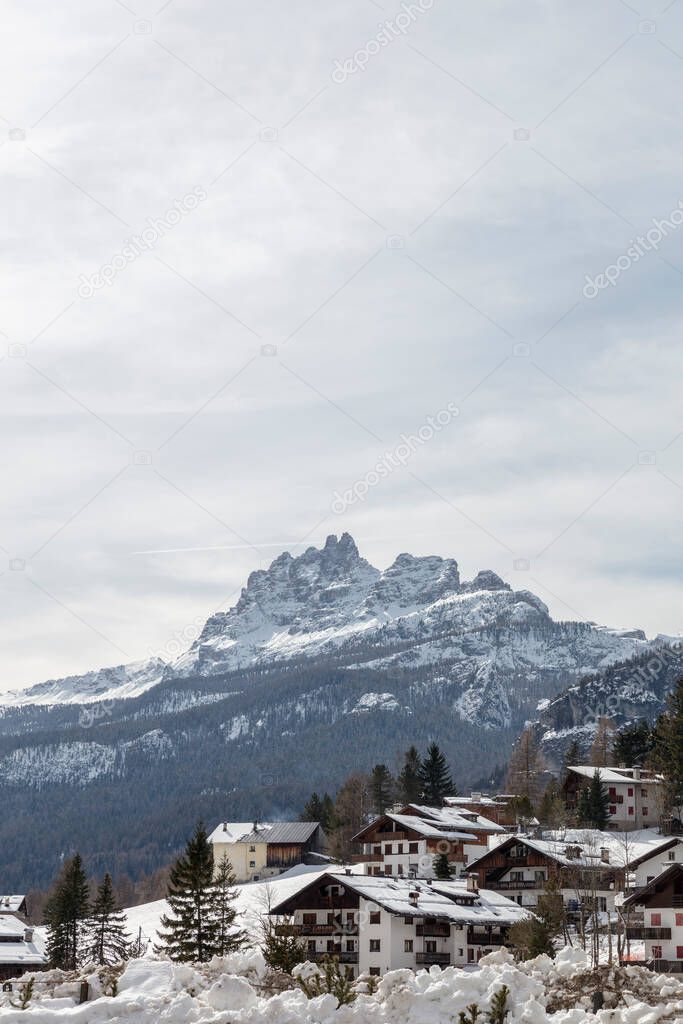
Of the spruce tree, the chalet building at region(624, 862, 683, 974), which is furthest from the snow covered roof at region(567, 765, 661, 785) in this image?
the chalet building at region(624, 862, 683, 974)

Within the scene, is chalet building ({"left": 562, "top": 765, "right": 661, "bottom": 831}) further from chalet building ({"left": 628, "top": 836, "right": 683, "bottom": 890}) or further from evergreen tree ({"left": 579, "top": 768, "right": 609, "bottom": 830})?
chalet building ({"left": 628, "top": 836, "right": 683, "bottom": 890})

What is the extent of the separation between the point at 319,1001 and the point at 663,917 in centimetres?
5526

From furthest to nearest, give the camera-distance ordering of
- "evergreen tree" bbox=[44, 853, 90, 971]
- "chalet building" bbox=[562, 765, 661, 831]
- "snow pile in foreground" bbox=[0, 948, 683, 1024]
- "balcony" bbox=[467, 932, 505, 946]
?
"chalet building" bbox=[562, 765, 661, 831]
"evergreen tree" bbox=[44, 853, 90, 971]
"balcony" bbox=[467, 932, 505, 946]
"snow pile in foreground" bbox=[0, 948, 683, 1024]

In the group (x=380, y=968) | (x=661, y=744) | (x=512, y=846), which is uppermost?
(x=661, y=744)

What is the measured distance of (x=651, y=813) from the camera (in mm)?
119000

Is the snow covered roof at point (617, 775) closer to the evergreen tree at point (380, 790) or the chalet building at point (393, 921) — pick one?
the evergreen tree at point (380, 790)

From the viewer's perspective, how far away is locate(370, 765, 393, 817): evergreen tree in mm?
139250

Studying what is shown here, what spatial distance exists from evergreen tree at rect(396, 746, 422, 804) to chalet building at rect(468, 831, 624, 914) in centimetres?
3847

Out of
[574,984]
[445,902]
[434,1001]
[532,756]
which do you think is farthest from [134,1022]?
[532,756]

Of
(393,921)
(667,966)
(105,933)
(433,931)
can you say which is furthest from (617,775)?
(667,966)

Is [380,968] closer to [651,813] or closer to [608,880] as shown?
[608,880]

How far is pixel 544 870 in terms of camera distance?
90.1 meters

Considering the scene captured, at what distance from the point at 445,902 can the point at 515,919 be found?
4.51 m

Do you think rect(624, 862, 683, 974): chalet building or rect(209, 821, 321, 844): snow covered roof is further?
rect(209, 821, 321, 844): snow covered roof
